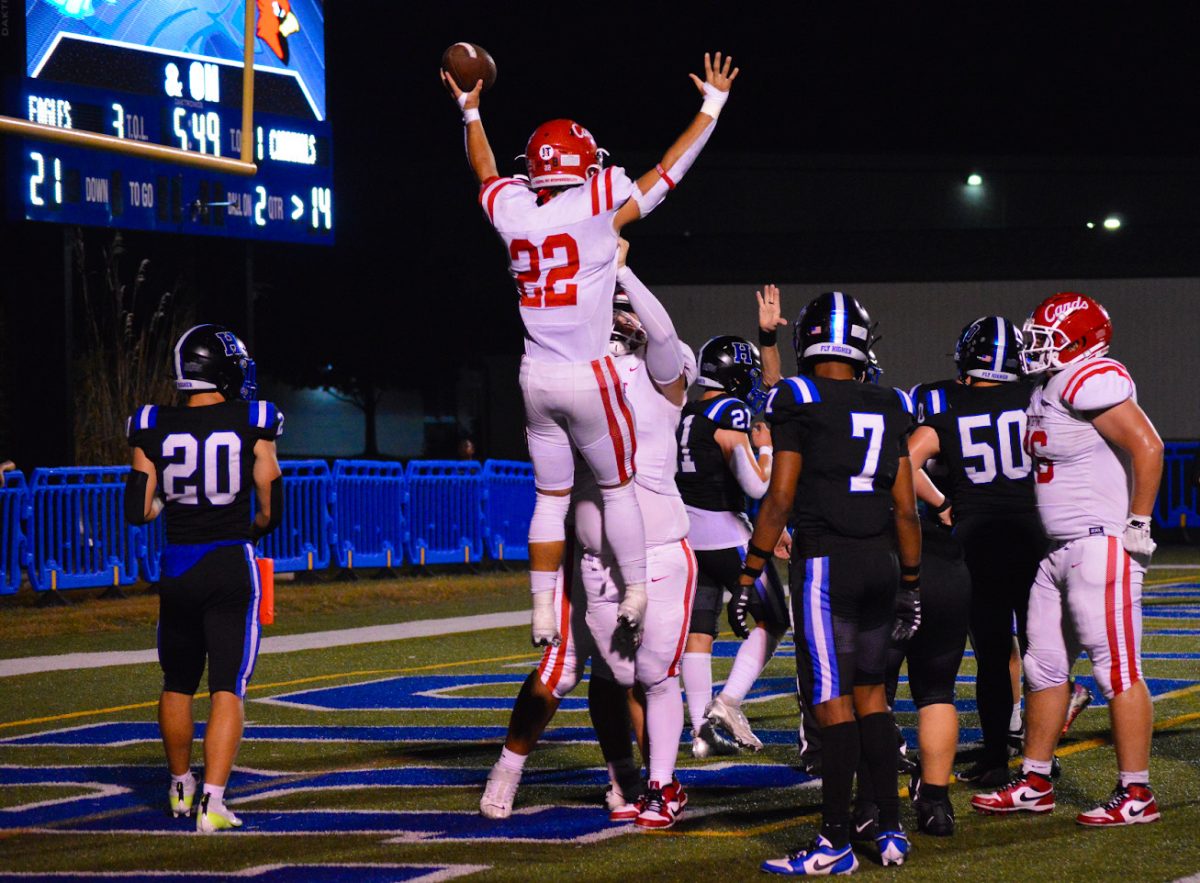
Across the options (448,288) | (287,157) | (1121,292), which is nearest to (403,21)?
(448,288)

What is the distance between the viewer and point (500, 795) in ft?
22.6

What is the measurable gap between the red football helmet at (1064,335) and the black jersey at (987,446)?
0.47m

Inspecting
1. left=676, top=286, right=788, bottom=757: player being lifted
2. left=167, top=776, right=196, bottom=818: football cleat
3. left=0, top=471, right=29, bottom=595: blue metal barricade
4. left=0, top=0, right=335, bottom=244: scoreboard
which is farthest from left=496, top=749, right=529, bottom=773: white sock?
left=0, top=0, right=335, bottom=244: scoreboard

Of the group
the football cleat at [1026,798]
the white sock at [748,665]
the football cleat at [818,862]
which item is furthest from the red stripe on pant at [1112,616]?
the white sock at [748,665]

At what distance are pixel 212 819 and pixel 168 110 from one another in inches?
524

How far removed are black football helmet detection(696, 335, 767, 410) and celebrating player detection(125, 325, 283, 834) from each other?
2602 millimetres

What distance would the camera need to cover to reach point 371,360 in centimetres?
5106

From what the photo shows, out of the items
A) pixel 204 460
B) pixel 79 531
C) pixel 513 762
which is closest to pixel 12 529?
pixel 79 531

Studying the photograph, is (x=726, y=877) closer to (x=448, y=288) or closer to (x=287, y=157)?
(x=287, y=157)

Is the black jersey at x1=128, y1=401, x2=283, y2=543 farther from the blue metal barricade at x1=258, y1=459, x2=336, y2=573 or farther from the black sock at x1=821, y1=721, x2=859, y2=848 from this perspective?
the blue metal barricade at x1=258, y1=459, x2=336, y2=573

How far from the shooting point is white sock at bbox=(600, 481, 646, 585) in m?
6.58

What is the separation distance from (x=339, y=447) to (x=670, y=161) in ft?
162

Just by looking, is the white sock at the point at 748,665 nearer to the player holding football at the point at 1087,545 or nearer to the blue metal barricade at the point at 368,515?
the player holding football at the point at 1087,545

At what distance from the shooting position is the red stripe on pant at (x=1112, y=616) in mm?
6703
